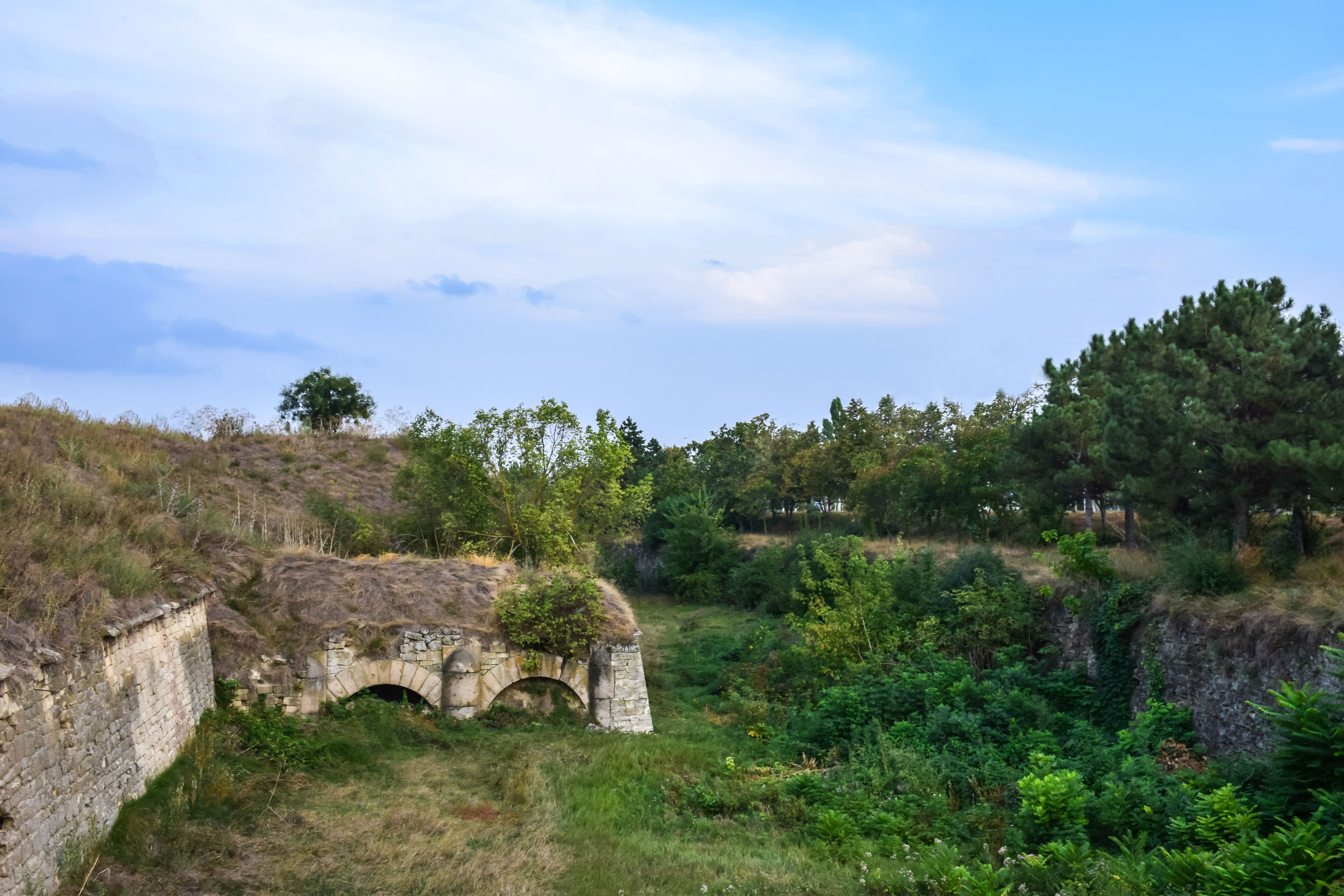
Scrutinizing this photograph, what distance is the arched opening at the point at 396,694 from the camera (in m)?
15.3

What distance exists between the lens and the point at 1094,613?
15273mm

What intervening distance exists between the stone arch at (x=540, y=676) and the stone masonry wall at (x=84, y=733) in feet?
15.5

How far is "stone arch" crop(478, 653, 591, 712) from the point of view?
51.1 feet

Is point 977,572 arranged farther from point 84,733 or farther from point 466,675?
point 84,733

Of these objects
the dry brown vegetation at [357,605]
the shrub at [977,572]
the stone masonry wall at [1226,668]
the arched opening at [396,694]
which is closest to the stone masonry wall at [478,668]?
the dry brown vegetation at [357,605]

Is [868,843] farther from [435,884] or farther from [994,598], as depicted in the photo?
[994,598]

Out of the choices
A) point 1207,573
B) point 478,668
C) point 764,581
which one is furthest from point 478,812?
point 764,581

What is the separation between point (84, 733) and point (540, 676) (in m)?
8.12

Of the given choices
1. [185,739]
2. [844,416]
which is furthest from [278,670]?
[844,416]

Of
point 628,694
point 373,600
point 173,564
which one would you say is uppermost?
point 173,564

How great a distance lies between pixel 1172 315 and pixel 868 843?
1737 cm

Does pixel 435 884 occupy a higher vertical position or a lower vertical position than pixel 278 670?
lower

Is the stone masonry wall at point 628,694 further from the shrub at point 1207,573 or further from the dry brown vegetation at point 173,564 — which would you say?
the shrub at point 1207,573

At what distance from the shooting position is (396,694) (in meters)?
15.6
